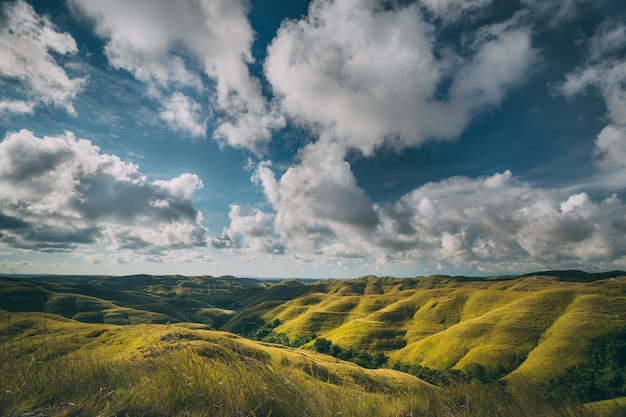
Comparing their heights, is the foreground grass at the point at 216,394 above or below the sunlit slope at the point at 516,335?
above

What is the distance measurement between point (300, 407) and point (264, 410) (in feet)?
1.90

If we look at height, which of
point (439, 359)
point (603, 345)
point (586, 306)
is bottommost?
point (439, 359)

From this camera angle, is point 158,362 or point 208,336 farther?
point 208,336

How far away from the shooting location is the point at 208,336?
9262 centimetres

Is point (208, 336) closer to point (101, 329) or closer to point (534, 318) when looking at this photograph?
point (101, 329)

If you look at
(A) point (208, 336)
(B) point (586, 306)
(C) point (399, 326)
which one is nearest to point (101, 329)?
(A) point (208, 336)

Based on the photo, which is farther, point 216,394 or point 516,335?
point 516,335

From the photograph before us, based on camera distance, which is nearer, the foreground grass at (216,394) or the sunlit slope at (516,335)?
the foreground grass at (216,394)

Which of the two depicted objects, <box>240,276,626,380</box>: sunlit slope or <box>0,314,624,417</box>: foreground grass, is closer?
<box>0,314,624,417</box>: foreground grass

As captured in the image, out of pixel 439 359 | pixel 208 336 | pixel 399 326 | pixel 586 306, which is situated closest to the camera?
pixel 208 336

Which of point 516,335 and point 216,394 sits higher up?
point 216,394

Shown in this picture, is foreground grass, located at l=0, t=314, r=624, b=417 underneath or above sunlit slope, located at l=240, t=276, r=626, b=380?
above

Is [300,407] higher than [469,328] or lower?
higher

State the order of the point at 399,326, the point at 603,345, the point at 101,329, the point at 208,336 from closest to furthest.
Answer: the point at 208,336 < the point at 101,329 < the point at 603,345 < the point at 399,326
